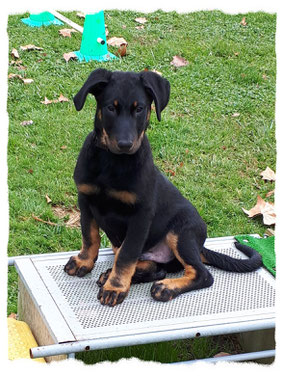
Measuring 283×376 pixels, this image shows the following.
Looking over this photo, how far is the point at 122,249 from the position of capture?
3.41 m

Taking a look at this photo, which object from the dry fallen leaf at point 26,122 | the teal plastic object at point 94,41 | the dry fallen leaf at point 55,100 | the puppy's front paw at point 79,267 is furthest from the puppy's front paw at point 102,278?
the teal plastic object at point 94,41

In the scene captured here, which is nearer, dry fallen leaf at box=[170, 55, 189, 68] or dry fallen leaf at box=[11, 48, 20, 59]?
dry fallen leaf at box=[11, 48, 20, 59]

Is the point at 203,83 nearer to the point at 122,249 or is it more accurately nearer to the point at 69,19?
the point at 69,19

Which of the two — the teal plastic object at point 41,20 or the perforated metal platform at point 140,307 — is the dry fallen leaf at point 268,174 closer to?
the perforated metal platform at point 140,307

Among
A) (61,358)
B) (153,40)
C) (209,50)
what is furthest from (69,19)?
(61,358)

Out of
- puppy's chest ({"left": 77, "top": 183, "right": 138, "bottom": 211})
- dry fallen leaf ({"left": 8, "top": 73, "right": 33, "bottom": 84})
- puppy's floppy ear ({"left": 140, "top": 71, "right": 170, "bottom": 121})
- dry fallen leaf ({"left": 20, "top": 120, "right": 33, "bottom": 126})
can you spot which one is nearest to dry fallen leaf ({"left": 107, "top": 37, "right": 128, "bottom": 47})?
dry fallen leaf ({"left": 8, "top": 73, "right": 33, "bottom": 84})

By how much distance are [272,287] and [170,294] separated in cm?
62

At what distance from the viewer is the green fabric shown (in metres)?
3.98

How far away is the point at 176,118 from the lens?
640 centimetres

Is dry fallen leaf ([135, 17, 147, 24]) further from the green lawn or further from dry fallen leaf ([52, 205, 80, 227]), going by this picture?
dry fallen leaf ([52, 205, 80, 227])

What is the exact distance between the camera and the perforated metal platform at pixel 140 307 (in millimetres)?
3207

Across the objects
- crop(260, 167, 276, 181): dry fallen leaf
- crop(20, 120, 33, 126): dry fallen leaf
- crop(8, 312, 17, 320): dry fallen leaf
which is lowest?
crop(8, 312, 17, 320): dry fallen leaf

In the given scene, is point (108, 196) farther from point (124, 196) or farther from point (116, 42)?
point (116, 42)

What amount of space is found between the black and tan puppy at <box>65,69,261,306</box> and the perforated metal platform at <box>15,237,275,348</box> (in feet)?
0.20
